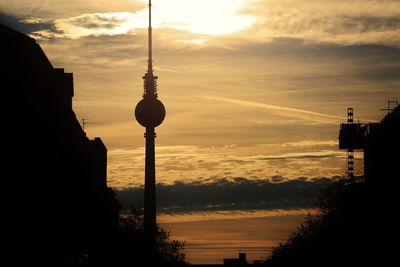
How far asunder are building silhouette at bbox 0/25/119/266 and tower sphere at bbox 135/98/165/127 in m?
30.6

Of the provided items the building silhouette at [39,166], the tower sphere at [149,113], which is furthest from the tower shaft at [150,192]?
the building silhouette at [39,166]

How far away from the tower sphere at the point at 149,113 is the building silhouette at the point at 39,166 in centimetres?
3061

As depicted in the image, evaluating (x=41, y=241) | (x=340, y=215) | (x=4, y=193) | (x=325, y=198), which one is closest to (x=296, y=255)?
(x=325, y=198)

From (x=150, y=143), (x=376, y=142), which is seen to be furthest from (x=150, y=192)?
(x=376, y=142)

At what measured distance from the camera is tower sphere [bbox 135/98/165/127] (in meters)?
122

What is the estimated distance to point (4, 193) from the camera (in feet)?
180

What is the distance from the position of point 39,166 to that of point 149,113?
56.2 m

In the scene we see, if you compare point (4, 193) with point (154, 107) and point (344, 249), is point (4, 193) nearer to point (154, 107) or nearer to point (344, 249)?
point (344, 249)

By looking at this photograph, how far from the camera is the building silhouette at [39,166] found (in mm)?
56062

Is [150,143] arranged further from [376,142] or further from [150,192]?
[376,142]

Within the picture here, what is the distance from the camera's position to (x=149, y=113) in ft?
402

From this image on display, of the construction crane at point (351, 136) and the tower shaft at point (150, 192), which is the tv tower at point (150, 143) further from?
the construction crane at point (351, 136)

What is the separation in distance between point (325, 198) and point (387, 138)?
38.8ft

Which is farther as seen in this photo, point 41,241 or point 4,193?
point 41,241
